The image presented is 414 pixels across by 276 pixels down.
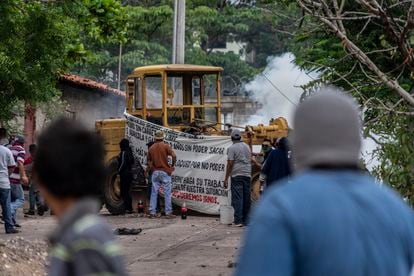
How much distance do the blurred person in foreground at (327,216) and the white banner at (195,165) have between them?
17510mm

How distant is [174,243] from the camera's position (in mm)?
16562

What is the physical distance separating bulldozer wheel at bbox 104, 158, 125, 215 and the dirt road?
697 millimetres

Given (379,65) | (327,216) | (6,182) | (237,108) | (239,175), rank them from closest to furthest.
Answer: (327,216) < (379,65) < (6,182) < (239,175) < (237,108)

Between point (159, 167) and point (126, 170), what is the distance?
58.4 inches

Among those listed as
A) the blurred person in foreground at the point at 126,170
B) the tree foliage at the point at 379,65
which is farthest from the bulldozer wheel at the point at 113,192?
the tree foliage at the point at 379,65

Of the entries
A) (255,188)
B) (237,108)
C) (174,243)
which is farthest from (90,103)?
(174,243)

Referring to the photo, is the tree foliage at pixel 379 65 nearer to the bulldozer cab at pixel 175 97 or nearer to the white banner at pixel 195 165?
the white banner at pixel 195 165

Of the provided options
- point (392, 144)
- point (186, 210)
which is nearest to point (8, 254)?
point (392, 144)

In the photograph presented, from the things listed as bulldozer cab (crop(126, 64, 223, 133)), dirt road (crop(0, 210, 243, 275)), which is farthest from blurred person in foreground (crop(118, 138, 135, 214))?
bulldozer cab (crop(126, 64, 223, 133))

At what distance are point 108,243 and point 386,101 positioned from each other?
1010 cm

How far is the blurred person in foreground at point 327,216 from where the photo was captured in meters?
3.47

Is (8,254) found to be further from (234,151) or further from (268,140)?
(268,140)

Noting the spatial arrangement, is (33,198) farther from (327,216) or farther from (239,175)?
(327,216)

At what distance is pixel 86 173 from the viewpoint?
389 cm
